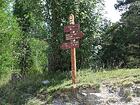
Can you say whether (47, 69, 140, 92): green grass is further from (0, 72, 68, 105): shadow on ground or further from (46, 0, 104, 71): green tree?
(46, 0, 104, 71): green tree

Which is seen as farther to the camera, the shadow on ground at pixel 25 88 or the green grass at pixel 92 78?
the shadow on ground at pixel 25 88

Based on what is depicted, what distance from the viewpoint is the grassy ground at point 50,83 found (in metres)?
13.3

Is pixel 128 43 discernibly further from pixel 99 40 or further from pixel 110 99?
pixel 110 99

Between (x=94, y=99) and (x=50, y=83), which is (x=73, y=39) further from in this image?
(x=94, y=99)

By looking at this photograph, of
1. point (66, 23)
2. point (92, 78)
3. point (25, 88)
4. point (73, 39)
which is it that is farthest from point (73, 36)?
point (25, 88)

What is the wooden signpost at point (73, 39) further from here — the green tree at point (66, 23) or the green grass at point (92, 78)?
the green tree at point (66, 23)

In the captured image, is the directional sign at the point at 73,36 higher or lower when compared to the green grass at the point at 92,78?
higher

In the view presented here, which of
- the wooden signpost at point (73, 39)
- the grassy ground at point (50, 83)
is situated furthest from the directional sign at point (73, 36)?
the grassy ground at point (50, 83)

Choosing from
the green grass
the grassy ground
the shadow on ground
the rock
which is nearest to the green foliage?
the shadow on ground

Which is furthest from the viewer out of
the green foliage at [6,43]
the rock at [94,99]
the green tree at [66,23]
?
the green foliage at [6,43]

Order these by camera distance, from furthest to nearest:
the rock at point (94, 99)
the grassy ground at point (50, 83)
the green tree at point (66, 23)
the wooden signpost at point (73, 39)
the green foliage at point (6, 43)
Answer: the green foliage at point (6, 43) → the green tree at point (66, 23) → the wooden signpost at point (73, 39) → the grassy ground at point (50, 83) → the rock at point (94, 99)

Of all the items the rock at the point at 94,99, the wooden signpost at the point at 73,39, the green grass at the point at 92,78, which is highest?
the wooden signpost at the point at 73,39

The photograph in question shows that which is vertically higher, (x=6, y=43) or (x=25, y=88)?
(x=6, y=43)

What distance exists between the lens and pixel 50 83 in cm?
1461
